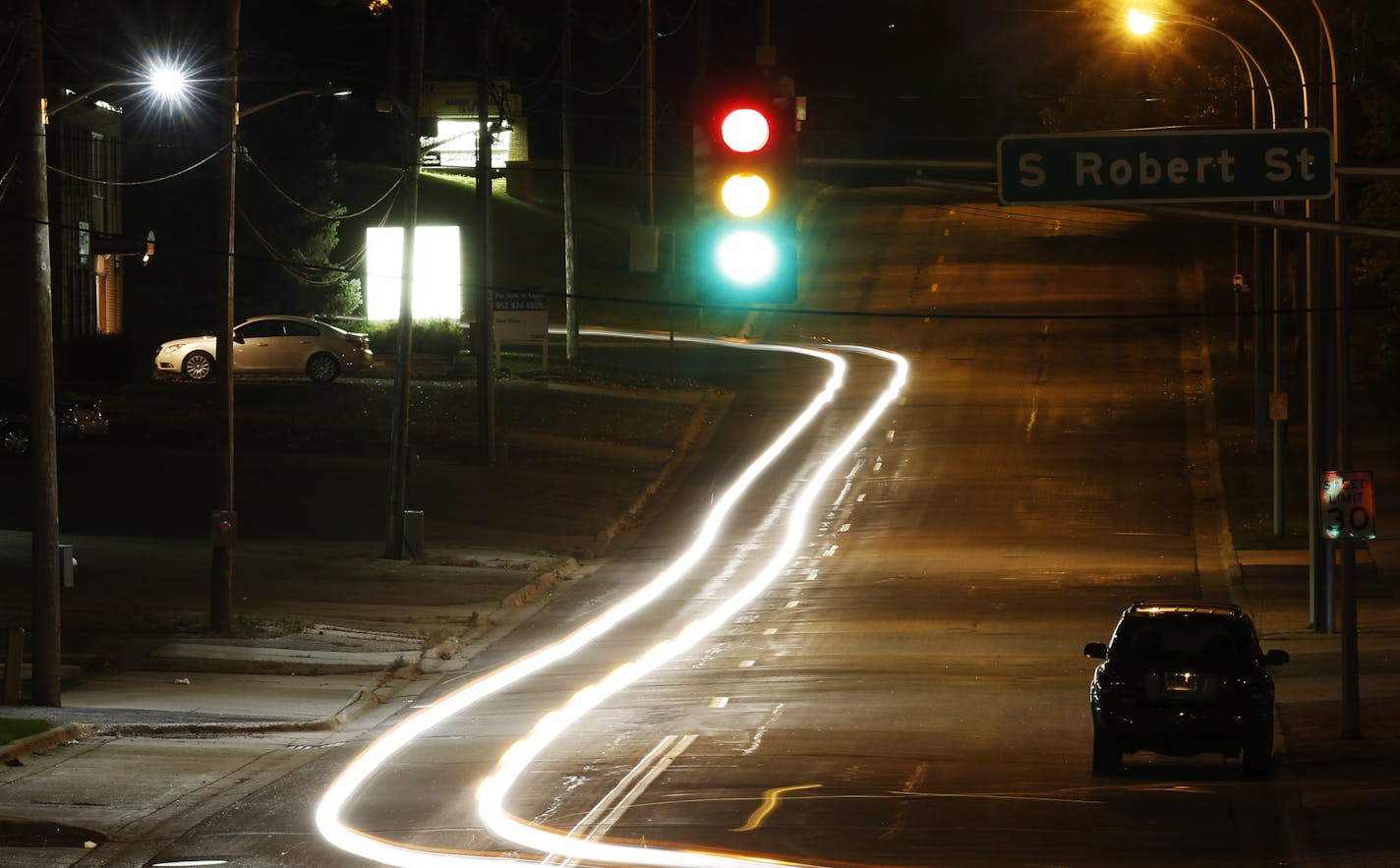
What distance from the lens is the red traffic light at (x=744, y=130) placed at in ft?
34.2

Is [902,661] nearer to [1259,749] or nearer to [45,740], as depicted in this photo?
[1259,749]

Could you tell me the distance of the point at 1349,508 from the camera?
1969 centimetres

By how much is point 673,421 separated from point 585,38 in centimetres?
5833

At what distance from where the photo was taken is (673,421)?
4656 cm

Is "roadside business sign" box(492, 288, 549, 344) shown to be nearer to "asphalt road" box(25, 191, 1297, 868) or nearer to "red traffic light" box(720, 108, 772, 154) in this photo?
"asphalt road" box(25, 191, 1297, 868)

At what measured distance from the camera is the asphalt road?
13.6m

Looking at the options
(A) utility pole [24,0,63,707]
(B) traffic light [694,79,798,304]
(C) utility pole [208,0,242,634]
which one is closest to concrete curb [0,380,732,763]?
(A) utility pole [24,0,63,707]

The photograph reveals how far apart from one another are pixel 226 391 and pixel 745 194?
15.8m

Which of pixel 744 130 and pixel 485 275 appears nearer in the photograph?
pixel 744 130

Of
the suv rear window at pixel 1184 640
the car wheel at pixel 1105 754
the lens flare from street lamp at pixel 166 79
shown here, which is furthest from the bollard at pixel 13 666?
the suv rear window at pixel 1184 640

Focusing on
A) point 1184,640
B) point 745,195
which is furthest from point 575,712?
point 745,195

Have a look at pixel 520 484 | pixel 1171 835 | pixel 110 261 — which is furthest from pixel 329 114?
pixel 1171 835

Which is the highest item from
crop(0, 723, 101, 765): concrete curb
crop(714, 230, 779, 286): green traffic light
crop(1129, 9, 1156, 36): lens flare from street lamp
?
crop(1129, 9, 1156, 36): lens flare from street lamp

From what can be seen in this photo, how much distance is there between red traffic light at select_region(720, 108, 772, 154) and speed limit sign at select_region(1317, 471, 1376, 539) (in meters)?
11.4
